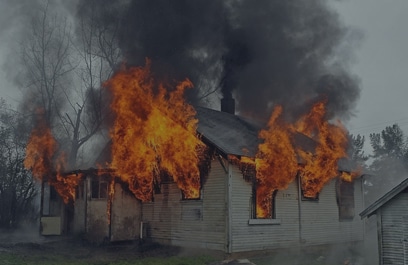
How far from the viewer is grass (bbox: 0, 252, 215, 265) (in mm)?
13121

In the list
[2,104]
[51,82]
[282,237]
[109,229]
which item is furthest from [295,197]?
[2,104]

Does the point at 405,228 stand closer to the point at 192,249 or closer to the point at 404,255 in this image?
the point at 404,255

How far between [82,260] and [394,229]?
10.3 metres

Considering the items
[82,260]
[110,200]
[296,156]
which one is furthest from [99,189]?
[296,156]

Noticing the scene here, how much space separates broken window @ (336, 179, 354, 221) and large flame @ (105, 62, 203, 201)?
27.3 feet

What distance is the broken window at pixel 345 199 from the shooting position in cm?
2073

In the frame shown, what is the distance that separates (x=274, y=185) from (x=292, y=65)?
7737 millimetres

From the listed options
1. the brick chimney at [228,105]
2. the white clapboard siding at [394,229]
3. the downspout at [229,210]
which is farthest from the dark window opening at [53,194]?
the white clapboard siding at [394,229]

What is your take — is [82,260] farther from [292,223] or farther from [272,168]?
[292,223]

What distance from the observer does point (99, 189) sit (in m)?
18.5

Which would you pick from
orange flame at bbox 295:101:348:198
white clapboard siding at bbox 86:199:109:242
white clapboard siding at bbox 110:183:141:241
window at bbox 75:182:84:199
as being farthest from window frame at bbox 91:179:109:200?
orange flame at bbox 295:101:348:198

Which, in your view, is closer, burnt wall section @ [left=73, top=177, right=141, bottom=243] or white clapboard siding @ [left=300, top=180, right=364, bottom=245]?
burnt wall section @ [left=73, top=177, right=141, bottom=243]

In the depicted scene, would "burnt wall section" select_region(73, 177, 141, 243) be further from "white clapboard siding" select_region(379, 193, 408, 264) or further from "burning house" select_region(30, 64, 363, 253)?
"white clapboard siding" select_region(379, 193, 408, 264)

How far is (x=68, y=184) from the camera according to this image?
20.7m
